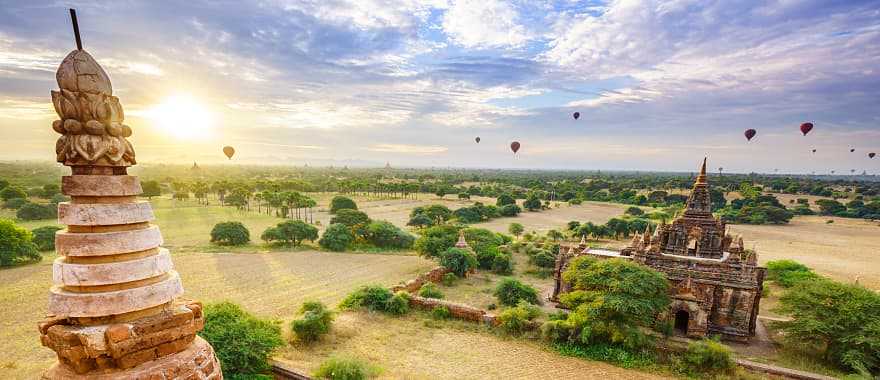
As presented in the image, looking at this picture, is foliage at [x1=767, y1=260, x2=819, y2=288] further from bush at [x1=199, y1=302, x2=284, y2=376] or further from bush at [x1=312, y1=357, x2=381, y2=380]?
bush at [x1=199, y1=302, x2=284, y2=376]

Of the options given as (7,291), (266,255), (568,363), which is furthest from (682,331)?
(7,291)

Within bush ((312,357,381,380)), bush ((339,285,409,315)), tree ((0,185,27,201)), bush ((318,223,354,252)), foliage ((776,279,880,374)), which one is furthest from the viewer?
tree ((0,185,27,201))

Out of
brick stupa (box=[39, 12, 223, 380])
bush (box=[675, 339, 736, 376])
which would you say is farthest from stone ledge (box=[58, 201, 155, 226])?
bush (box=[675, 339, 736, 376])

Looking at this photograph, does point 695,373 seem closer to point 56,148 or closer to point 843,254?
point 56,148

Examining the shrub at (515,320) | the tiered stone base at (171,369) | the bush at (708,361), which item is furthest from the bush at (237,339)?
the bush at (708,361)

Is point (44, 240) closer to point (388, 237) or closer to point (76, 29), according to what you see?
point (388, 237)

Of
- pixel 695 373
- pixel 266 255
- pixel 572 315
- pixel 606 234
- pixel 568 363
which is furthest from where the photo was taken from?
pixel 606 234
